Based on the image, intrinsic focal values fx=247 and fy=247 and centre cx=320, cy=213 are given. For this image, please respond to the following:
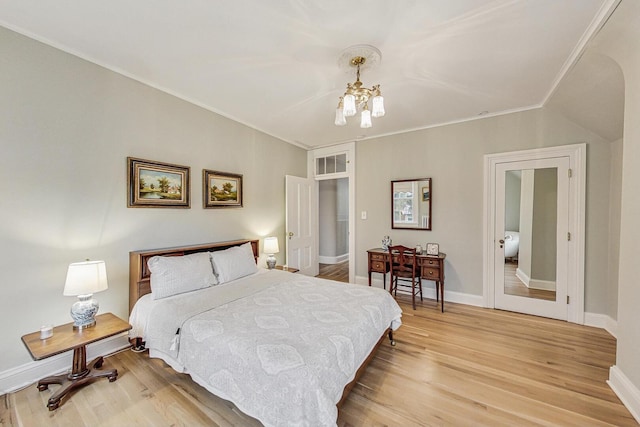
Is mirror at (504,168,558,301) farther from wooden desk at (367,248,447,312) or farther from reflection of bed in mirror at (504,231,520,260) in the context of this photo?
wooden desk at (367,248,447,312)

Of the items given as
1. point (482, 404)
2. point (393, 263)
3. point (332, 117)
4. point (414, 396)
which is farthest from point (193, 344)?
point (332, 117)

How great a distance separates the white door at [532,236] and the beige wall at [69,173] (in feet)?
13.2

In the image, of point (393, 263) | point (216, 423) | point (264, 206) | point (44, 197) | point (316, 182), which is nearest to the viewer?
point (216, 423)

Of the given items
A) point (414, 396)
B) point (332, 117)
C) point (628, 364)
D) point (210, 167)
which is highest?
point (332, 117)

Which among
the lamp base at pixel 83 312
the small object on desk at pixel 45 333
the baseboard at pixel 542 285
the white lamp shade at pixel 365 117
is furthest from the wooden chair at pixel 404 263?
the small object on desk at pixel 45 333

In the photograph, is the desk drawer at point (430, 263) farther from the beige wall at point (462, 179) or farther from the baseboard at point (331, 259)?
the baseboard at point (331, 259)

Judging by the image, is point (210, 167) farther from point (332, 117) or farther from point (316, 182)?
point (316, 182)

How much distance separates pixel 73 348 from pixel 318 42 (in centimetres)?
286

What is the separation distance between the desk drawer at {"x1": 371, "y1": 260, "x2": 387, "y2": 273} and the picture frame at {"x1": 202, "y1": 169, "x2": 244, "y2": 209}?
2.23m

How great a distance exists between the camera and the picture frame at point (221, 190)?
3.14 metres

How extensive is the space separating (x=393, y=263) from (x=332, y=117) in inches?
90.0

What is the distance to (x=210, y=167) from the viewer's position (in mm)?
3199


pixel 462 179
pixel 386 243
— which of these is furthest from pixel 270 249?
pixel 462 179

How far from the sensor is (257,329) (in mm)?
1680
